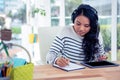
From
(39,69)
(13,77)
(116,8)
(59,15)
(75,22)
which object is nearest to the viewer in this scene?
(13,77)

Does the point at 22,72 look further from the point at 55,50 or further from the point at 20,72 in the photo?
the point at 55,50

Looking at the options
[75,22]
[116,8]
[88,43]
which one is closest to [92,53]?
[88,43]

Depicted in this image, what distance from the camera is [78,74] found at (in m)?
1.30

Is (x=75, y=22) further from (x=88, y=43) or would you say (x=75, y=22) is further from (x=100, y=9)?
(x=100, y=9)

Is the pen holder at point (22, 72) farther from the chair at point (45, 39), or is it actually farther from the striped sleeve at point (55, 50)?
the chair at point (45, 39)

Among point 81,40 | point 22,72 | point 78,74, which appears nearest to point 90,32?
point 81,40

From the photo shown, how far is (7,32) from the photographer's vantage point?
3.54 feet

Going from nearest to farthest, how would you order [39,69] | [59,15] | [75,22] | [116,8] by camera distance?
[39,69] → [75,22] → [116,8] → [59,15]

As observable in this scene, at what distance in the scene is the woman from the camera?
1704 millimetres

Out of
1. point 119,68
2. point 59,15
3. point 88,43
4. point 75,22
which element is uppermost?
point 59,15

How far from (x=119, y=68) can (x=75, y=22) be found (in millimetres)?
488

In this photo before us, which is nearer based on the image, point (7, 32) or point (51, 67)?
point (7, 32)

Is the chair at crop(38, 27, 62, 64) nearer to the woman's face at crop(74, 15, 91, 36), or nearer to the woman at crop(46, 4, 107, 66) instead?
the woman at crop(46, 4, 107, 66)

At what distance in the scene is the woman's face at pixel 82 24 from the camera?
1675 millimetres
